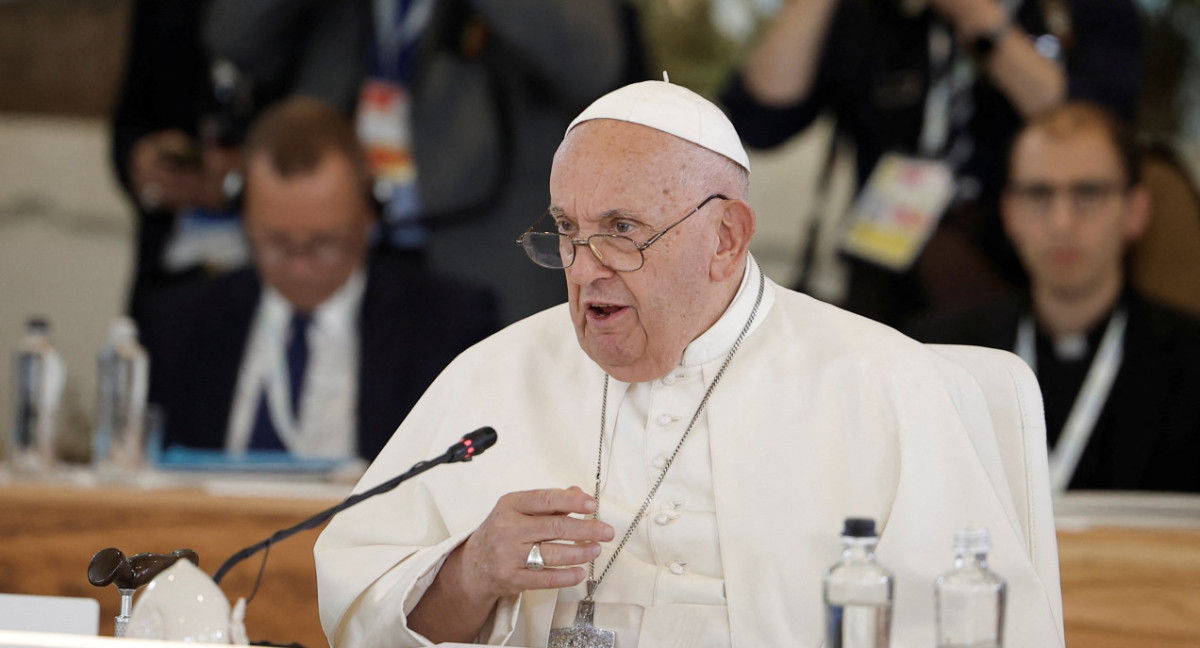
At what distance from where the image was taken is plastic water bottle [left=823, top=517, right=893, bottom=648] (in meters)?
1.61

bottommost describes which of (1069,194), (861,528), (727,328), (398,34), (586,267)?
(861,528)

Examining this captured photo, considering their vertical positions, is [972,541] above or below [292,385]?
above

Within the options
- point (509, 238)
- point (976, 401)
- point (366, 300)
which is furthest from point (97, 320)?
point (976, 401)

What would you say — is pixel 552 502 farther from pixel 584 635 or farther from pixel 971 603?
pixel 971 603

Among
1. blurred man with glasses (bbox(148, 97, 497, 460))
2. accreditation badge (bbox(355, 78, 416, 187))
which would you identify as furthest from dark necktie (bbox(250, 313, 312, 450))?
accreditation badge (bbox(355, 78, 416, 187))

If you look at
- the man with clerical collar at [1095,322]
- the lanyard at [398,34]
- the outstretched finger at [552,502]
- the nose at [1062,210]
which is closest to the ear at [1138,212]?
the man with clerical collar at [1095,322]

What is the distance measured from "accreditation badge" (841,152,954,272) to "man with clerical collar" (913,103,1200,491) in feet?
0.85

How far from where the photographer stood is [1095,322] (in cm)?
458

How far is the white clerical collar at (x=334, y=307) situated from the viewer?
508 centimetres

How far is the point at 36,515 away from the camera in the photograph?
375 centimetres

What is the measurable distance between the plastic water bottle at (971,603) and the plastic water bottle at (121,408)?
9.98ft

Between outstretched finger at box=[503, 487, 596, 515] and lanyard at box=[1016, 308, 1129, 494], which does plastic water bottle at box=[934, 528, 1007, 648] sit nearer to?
outstretched finger at box=[503, 487, 596, 515]

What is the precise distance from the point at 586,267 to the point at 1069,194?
2890mm

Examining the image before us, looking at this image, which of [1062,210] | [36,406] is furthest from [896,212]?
[36,406]
